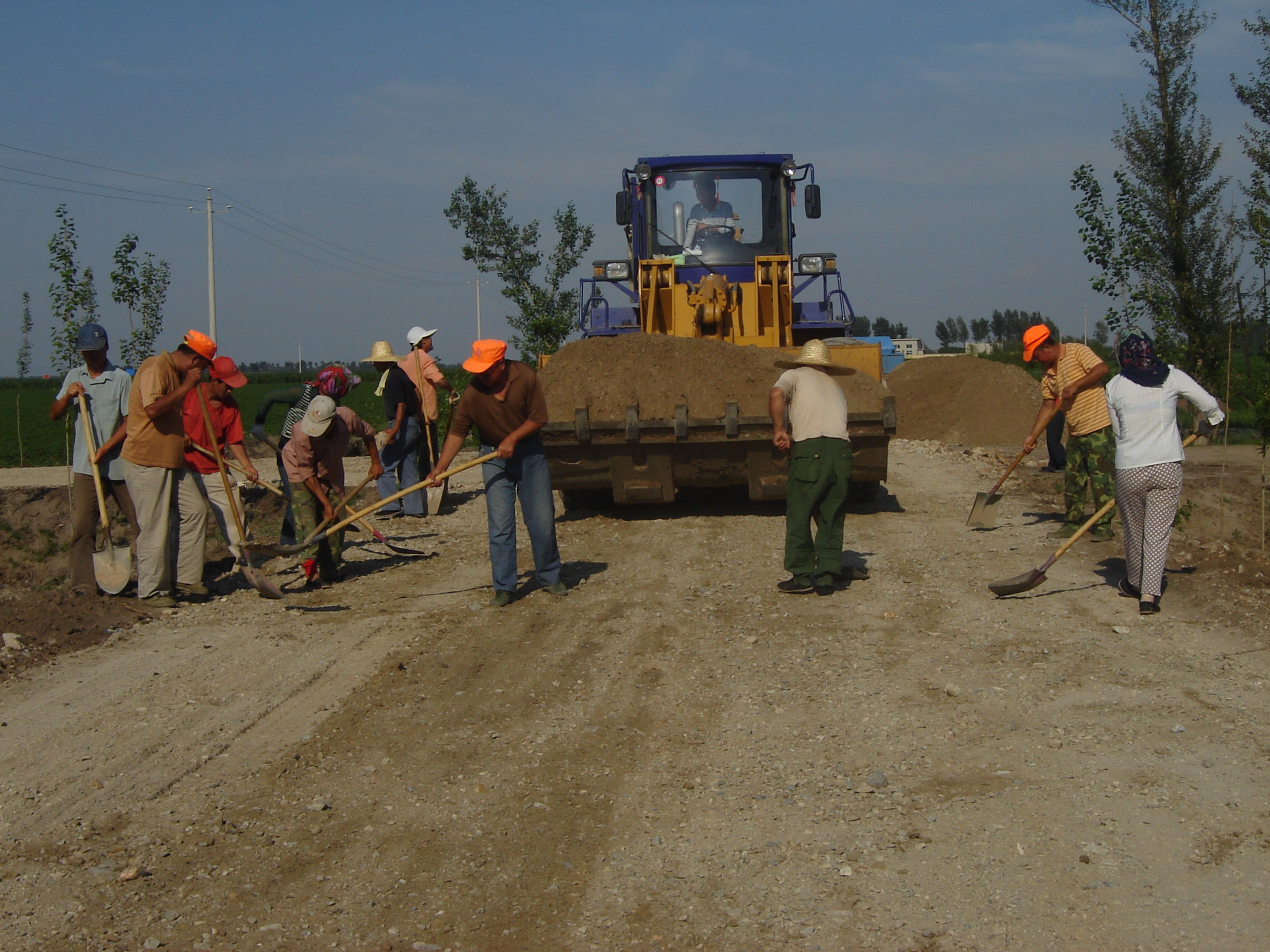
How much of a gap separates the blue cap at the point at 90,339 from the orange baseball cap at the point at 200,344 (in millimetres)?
575

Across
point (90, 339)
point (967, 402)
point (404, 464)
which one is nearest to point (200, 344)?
point (90, 339)

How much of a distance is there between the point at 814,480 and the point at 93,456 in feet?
16.3

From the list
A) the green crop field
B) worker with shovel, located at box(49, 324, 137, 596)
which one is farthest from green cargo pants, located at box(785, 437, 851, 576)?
the green crop field

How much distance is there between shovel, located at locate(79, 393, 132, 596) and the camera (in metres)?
7.66

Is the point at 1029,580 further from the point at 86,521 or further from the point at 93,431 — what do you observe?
the point at 86,521

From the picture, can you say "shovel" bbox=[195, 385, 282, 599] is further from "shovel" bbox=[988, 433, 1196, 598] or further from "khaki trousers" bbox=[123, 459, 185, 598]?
"shovel" bbox=[988, 433, 1196, 598]

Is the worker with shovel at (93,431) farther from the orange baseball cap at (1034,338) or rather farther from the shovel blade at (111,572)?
the orange baseball cap at (1034,338)

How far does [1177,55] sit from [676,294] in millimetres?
11311

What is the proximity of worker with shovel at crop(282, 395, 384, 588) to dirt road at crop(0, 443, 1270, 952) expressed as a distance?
863 millimetres

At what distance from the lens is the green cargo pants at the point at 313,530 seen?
8.39 m

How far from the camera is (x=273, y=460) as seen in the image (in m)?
18.2

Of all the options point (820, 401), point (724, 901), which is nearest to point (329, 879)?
point (724, 901)

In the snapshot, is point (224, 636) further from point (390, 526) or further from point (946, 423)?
point (946, 423)

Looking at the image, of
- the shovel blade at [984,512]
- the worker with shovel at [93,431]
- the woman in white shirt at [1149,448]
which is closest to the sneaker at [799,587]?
the woman in white shirt at [1149,448]
